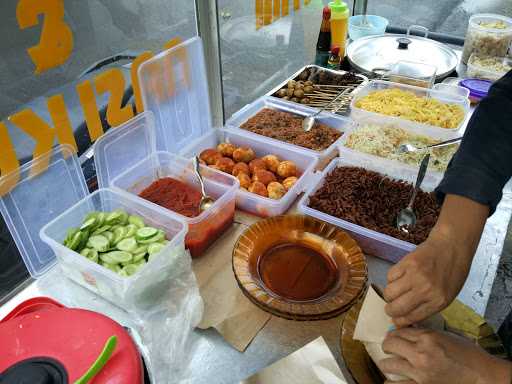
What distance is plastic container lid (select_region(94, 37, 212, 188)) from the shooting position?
43.8 inches

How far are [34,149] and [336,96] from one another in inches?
45.0

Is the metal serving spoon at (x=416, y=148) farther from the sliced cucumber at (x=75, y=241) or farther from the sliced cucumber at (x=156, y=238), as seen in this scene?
the sliced cucumber at (x=75, y=241)

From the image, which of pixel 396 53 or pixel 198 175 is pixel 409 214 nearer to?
pixel 198 175

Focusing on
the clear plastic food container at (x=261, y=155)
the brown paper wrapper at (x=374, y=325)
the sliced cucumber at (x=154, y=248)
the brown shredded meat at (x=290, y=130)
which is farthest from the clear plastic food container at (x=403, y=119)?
the sliced cucumber at (x=154, y=248)

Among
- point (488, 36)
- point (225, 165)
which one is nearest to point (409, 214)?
point (225, 165)

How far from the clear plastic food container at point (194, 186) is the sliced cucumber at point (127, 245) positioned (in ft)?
0.34

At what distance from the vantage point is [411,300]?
69 cm

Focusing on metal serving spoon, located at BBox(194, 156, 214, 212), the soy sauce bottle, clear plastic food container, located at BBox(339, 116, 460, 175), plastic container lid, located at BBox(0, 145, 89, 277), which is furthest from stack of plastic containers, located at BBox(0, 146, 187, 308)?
the soy sauce bottle

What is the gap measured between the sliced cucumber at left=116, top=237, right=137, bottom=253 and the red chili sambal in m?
0.16

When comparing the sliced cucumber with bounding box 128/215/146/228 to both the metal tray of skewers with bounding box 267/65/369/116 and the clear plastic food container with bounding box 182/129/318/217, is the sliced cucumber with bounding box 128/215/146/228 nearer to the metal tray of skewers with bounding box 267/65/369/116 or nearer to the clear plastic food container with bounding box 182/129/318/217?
the clear plastic food container with bounding box 182/129/318/217

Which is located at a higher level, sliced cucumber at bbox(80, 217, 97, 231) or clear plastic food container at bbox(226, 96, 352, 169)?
sliced cucumber at bbox(80, 217, 97, 231)

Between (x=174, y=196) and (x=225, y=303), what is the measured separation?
0.33 metres

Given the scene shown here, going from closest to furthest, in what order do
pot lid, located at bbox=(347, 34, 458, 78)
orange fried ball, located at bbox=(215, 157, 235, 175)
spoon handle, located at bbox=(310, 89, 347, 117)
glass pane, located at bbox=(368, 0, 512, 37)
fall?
orange fried ball, located at bbox=(215, 157, 235, 175), spoon handle, located at bbox=(310, 89, 347, 117), pot lid, located at bbox=(347, 34, 458, 78), glass pane, located at bbox=(368, 0, 512, 37)

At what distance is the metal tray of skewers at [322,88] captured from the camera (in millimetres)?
1633
